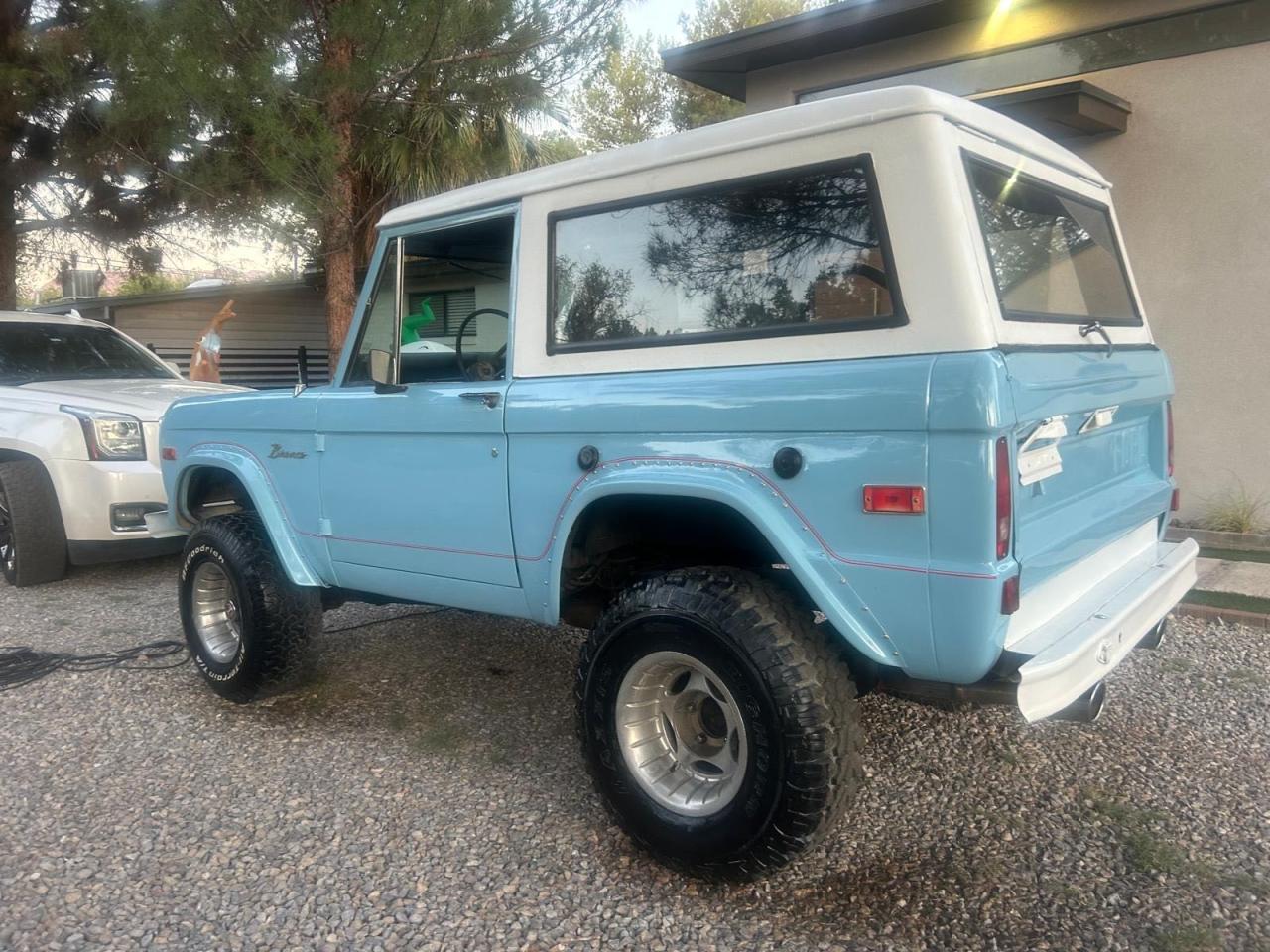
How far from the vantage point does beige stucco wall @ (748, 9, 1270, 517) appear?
21.7 ft

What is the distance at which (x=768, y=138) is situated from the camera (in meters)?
2.71

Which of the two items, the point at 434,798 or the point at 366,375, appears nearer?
the point at 434,798

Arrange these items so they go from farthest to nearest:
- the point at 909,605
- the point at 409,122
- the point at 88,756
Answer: the point at 409,122
the point at 88,756
the point at 909,605

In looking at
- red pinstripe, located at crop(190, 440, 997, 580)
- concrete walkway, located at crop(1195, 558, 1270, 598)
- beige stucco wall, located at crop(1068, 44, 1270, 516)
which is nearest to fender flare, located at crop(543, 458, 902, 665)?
red pinstripe, located at crop(190, 440, 997, 580)

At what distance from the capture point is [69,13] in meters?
11.4

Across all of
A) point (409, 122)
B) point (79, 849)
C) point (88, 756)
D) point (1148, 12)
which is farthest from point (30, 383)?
point (1148, 12)

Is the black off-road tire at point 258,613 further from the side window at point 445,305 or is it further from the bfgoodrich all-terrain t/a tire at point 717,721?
the bfgoodrich all-terrain t/a tire at point 717,721

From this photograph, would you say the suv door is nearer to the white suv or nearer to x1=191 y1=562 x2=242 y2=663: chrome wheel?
x1=191 y1=562 x2=242 y2=663: chrome wheel

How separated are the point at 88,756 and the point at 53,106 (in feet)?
33.1

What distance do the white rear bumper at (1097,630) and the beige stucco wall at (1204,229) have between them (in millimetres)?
4085

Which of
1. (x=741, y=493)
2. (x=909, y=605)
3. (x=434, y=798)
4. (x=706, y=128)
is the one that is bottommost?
(x=434, y=798)

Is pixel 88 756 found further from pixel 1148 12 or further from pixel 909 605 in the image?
pixel 1148 12

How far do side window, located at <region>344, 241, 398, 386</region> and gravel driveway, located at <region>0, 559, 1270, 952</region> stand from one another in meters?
1.49

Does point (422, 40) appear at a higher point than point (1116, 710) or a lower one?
higher
